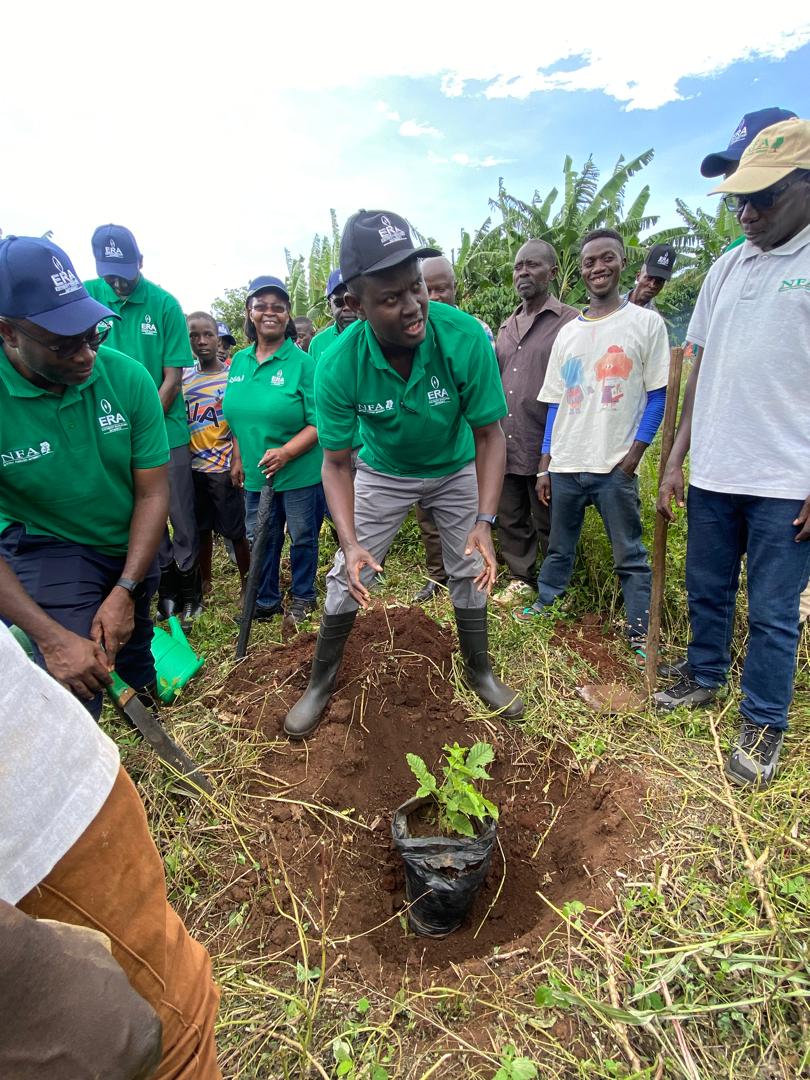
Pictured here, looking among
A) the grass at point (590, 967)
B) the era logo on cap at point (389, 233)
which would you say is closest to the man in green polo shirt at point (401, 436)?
the era logo on cap at point (389, 233)

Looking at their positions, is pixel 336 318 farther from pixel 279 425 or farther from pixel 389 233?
pixel 389 233

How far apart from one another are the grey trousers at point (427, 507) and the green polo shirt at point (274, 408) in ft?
3.32

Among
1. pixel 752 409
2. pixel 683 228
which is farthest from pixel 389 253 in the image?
pixel 683 228

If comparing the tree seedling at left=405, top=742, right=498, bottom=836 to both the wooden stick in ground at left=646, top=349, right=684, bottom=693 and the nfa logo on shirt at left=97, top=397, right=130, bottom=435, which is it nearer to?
the wooden stick in ground at left=646, top=349, right=684, bottom=693

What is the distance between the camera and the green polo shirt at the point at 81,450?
2.11 m

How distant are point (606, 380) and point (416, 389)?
1402 millimetres

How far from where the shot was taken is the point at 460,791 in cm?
210

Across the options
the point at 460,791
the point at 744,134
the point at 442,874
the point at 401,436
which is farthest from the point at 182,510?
the point at 744,134

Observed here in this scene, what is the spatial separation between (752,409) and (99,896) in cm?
265

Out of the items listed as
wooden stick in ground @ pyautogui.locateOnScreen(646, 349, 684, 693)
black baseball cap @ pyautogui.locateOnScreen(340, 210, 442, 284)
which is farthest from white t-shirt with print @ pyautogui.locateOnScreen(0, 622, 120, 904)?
wooden stick in ground @ pyautogui.locateOnScreen(646, 349, 684, 693)

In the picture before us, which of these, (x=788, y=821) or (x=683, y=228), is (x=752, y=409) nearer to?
(x=788, y=821)

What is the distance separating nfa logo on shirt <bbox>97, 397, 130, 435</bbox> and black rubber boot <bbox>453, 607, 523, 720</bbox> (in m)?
1.74

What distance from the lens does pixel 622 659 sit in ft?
11.3

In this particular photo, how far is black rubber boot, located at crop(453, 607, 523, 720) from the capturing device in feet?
9.80
